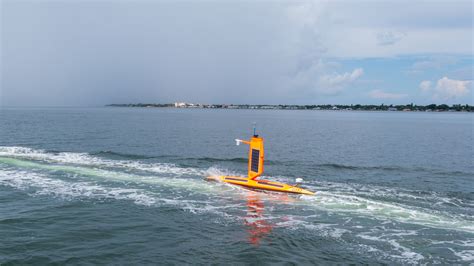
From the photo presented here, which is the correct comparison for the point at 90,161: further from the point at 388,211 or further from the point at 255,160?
the point at 388,211

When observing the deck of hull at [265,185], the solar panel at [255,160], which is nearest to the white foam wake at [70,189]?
the deck of hull at [265,185]

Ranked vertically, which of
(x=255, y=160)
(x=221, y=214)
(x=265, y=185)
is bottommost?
(x=221, y=214)

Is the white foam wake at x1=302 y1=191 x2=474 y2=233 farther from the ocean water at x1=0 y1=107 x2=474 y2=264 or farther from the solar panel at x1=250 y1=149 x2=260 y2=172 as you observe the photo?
the solar panel at x1=250 y1=149 x2=260 y2=172

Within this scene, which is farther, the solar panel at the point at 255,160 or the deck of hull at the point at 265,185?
the solar panel at the point at 255,160

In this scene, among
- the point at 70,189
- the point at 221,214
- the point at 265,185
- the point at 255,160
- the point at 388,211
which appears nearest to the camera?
the point at 221,214

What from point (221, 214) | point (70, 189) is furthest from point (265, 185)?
point (70, 189)

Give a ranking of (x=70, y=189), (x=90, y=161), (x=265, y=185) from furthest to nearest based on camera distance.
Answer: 1. (x=90, y=161)
2. (x=265, y=185)
3. (x=70, y=189)

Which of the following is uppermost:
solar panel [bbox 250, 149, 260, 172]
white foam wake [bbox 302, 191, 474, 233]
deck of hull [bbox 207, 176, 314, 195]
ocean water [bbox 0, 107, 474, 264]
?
solar panel [bbox 250, 149, 260, 172]

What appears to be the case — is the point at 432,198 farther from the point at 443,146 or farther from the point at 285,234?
the point at 443,146

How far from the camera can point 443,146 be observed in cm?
7956

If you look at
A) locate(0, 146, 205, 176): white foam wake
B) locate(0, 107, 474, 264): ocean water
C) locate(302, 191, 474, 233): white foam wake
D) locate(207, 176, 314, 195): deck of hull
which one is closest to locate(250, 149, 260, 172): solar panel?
locate(207, 176, 314, 195): deck of hull

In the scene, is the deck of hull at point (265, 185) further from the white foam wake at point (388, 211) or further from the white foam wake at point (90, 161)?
the white foam wake at point (90, 161)

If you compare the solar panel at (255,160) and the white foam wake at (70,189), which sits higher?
the solar panel at (255,160)

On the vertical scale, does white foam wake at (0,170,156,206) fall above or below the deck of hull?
below
